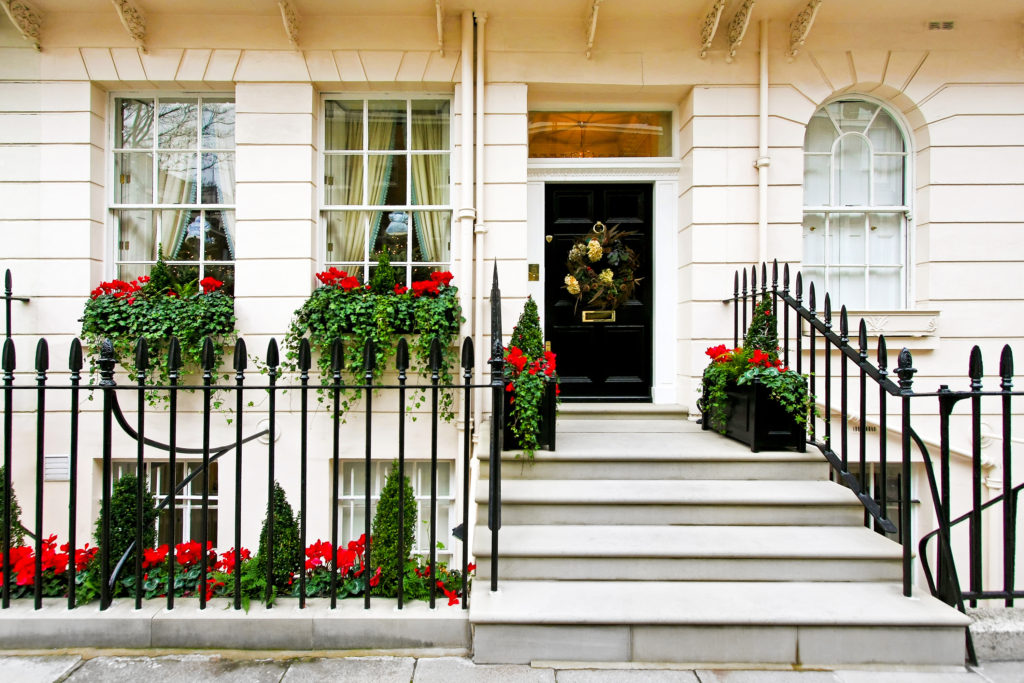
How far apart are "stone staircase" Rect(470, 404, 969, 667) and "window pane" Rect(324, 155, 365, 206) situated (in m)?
3.06

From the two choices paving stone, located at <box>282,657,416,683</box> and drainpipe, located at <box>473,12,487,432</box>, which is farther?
drainpipe, located at <box>473,12,487,432</box>

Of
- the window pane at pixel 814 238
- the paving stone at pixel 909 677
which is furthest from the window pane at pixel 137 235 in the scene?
the window pane at pixel 814 238

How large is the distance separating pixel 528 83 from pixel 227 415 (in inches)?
157

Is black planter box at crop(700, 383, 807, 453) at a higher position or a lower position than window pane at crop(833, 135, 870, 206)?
lower

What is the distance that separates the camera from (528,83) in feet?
16.3

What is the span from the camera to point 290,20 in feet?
15.4

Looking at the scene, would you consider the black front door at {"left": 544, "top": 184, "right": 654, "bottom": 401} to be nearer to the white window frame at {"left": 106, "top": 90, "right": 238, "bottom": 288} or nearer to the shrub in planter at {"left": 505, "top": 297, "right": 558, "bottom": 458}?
the shrub in planter at {"left": 505, "top": 297, "right": 558, "bottom": 458}

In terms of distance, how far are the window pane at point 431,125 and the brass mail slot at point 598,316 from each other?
2.05 metres

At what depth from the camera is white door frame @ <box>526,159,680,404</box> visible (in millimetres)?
5246

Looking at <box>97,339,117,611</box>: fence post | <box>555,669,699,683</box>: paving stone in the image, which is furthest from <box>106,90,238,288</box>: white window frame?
<box>555,669,699,683</box>: paving stone

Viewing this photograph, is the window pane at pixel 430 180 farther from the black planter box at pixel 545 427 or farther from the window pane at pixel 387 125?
the black planter box at pixel 545 427

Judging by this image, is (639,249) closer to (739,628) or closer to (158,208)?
(739,628)

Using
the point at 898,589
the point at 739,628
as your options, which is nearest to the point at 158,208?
the point at 739,628

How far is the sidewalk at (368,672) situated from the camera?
8.13 ft
